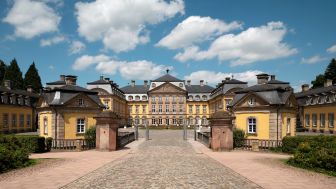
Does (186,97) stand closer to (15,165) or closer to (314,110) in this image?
(314,110)

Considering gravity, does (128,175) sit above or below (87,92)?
below

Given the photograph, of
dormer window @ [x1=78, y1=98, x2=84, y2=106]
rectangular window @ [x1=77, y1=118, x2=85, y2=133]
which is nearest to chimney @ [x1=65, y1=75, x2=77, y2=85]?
dormer window @ [x1=78, y1=98, x2=84, y2=106]

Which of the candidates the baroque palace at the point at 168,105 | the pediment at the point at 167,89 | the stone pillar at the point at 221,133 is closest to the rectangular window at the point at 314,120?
the baroque palace at the point at 168,105

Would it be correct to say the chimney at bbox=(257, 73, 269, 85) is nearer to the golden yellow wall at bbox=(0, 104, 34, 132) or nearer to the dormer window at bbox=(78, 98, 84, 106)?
the dormer window at bbox=(78, 98, 84, 106)

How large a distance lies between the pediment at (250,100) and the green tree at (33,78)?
56483mm

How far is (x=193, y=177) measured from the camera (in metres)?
11.2

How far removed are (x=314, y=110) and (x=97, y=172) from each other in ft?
140

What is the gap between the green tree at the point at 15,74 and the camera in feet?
219

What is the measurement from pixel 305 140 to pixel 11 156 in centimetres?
1639

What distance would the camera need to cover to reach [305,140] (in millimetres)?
18469

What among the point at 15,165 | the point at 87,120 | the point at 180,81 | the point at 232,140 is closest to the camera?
the point at 15,165

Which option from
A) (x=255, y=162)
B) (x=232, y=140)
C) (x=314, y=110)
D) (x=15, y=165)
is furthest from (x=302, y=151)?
(x=314, y=110)

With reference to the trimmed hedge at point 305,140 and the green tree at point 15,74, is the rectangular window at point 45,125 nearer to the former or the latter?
the trimmed hedge at point 305,140

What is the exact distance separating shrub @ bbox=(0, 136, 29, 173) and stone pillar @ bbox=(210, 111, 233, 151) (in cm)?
1191
